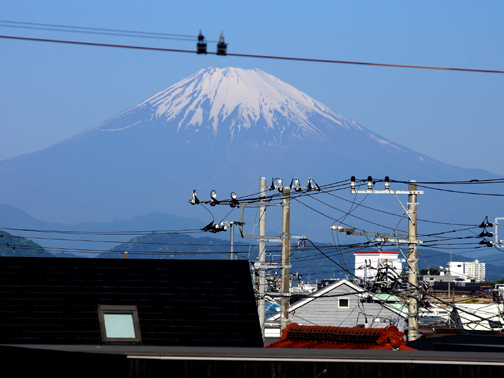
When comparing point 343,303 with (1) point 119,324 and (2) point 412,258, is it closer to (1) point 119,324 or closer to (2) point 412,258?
(2) point 412,258

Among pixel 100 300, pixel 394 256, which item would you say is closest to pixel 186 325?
pixel 100 300

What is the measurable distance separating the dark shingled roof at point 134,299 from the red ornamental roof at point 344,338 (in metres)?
1.28

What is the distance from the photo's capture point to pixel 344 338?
21.4 meters

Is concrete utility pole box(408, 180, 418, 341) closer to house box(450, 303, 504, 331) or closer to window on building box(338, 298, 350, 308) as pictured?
house box(450, 303, 504, 331)

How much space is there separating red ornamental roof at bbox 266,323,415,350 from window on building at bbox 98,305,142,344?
4.88 meters

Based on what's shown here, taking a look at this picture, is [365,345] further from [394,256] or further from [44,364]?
[394,256]

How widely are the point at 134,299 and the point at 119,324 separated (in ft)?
3.73

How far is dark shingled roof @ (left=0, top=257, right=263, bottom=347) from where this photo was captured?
23391 mm

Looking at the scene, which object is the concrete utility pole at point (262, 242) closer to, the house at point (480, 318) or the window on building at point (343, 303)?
the house at point (480, 318)

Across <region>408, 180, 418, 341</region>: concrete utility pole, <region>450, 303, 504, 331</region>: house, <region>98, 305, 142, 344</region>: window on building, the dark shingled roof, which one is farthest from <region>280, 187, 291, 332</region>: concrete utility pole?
<region>98, 305, 142, 344</region>: window on building

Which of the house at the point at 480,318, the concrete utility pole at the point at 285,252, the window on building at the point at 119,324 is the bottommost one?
the house at the point at 480,318

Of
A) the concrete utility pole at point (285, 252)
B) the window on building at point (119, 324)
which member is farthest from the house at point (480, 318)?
the window on building at point (119, 324)

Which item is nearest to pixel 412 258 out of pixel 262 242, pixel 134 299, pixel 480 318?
pixel 262 242

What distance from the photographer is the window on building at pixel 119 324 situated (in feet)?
76.6
